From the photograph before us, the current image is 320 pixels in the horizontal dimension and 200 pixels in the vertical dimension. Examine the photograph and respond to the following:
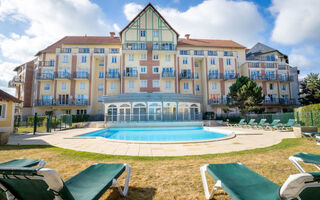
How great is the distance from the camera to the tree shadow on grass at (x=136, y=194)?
8.65 feet

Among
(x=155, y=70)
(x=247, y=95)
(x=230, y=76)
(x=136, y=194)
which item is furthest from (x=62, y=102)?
(x=230, y=76)

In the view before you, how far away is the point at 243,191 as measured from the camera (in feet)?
6.64

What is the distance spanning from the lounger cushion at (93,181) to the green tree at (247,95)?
24.4 m

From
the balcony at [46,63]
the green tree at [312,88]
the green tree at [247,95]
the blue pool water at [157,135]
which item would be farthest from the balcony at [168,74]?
the green tree at [312,88]

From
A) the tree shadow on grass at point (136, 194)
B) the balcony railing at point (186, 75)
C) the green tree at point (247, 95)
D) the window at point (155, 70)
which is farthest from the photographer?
the balcony railing at point (186, 75)

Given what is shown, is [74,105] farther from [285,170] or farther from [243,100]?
[285,170]

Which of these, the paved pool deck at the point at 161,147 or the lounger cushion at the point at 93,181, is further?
the paved pool deck at the point at 161,147

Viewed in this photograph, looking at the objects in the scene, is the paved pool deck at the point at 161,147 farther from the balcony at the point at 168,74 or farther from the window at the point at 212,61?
the window at the point at 212,61

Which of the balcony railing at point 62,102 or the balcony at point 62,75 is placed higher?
the balcony at point 62,75

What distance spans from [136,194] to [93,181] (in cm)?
83

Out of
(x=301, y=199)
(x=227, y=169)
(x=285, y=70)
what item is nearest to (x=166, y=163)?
(x=227, y=169)

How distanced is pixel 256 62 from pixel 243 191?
36.9 m

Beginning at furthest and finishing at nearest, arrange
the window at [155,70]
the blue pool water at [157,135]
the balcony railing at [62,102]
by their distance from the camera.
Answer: the window at [155,70] → the balcony railing at [62,102] → the blue pool water at [157,135]

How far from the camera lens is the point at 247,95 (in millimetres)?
23609
